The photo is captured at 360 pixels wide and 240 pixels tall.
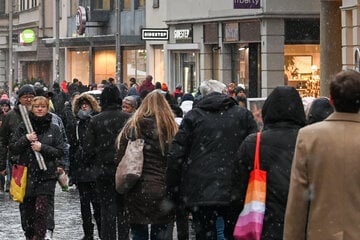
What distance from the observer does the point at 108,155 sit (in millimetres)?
12344

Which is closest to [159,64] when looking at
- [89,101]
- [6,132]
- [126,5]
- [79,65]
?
[126,5]

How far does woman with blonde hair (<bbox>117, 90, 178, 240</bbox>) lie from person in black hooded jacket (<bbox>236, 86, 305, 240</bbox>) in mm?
2437

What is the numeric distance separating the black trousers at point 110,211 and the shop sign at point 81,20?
39.7 meters

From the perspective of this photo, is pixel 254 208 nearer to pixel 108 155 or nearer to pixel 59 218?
pixel 108 155

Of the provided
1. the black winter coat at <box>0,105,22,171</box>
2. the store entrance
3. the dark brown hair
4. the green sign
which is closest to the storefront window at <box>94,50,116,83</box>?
the store entrance

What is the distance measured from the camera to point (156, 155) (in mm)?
10375

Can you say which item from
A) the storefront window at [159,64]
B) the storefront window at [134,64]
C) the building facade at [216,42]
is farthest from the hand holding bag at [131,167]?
the storefront window at [134,64]

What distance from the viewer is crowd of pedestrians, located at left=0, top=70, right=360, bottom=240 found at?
20.8ft

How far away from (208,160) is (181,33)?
32110 millimetres

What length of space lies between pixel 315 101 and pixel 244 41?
26479 mm

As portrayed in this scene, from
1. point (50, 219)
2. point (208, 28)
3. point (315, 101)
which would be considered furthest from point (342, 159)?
point (208, 28)

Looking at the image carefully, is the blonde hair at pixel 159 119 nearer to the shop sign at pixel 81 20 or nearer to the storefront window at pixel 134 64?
the storefront window at pixel 134 64

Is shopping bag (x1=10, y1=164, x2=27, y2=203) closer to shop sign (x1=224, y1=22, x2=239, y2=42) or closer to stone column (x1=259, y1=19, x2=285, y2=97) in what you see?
stone column (x1=259, y1=19, x2=285, y2=97)

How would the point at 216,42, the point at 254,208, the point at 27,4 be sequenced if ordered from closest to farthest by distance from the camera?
the point at 254,208, the point at 216,42, the point at 27,4
